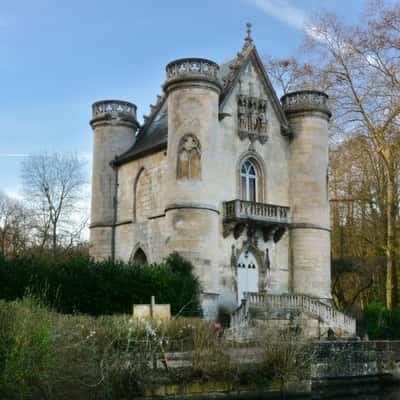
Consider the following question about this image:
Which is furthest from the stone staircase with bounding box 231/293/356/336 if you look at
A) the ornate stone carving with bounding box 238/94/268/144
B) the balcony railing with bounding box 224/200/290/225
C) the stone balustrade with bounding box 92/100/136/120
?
the stone balustrade with bounding box 92/100/136/120

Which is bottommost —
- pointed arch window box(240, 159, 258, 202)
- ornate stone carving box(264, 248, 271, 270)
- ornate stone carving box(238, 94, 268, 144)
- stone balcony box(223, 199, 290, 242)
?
ornate stone carving box(264, 248, 271, 270)

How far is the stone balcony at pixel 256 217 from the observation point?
2389 cm

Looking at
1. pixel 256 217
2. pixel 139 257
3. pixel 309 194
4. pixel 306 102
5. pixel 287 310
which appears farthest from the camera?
pixel 306 102

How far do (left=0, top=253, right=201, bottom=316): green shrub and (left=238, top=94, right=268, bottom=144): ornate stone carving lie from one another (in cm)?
610

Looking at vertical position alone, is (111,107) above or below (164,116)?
above

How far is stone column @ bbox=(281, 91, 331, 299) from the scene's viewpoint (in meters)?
26.0

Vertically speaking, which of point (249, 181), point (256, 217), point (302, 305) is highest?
point (249, 181)

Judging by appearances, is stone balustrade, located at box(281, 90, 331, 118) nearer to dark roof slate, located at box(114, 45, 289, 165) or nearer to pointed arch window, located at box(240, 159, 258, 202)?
dark roof slate, located at box(114, 45, 289, 165)

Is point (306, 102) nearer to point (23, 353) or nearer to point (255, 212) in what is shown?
point (255, 212)

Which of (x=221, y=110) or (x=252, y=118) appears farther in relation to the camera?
(x=252, y=118)

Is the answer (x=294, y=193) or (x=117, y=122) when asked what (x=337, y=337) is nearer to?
(x=294, y=193)

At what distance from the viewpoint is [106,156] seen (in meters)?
28.7

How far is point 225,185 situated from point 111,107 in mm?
7402

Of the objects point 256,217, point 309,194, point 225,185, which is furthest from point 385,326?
point 225,185
